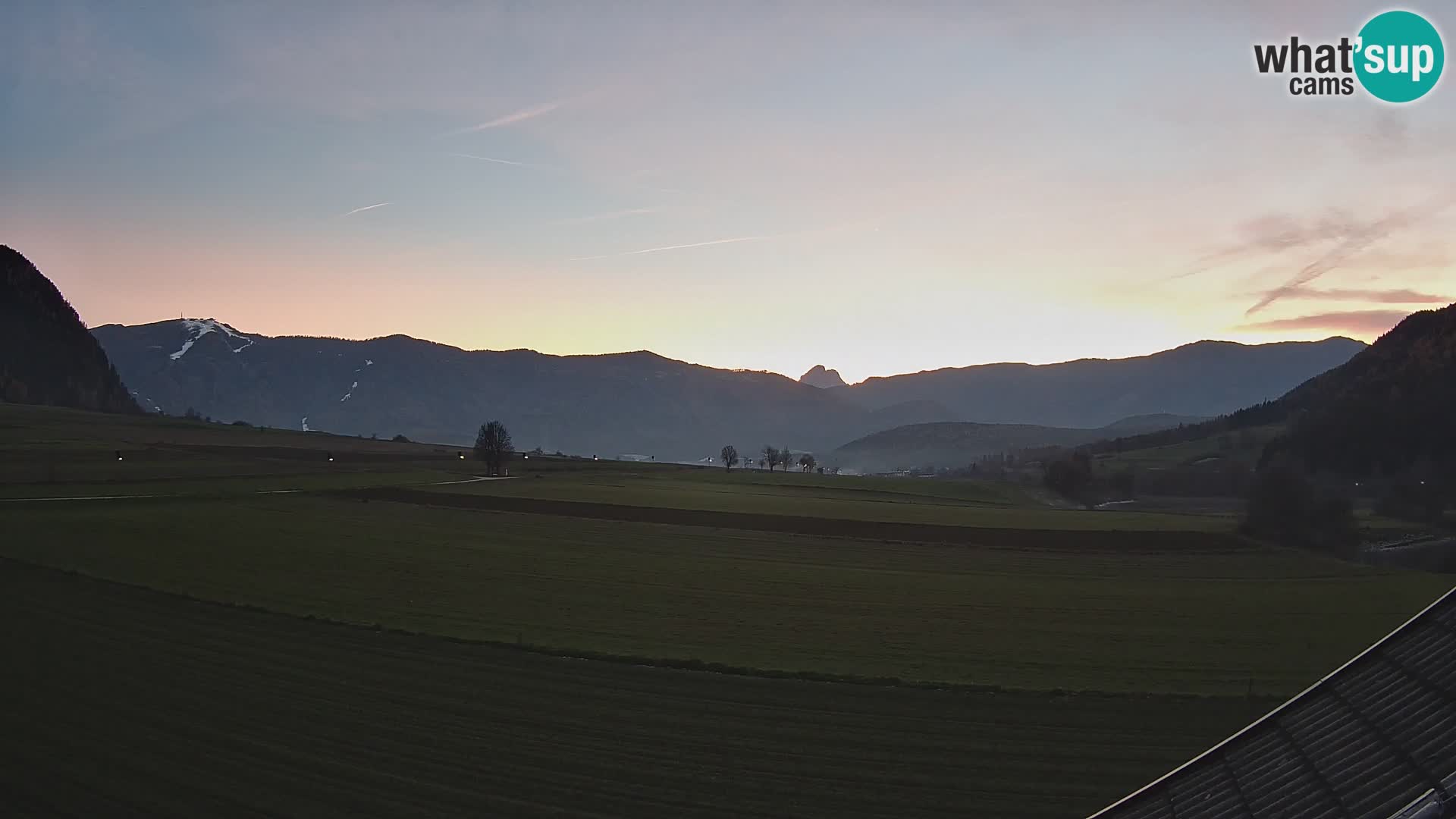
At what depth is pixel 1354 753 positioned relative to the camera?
6879 millimetres

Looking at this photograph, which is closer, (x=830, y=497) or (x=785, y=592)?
(x=785, y=592)

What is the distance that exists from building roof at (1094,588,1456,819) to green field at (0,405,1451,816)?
10.8m

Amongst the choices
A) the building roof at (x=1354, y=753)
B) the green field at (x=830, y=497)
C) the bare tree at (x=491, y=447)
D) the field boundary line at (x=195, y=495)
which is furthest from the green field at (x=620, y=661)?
the bare tree at (x=491, y=447)

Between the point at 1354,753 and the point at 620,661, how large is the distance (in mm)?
24214

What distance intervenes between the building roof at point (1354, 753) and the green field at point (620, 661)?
10.8 meters

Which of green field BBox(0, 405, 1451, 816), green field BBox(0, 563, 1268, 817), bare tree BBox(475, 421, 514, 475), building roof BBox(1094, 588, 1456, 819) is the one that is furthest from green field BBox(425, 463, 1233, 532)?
building roof BBox(1094, 588, 1456, 819)

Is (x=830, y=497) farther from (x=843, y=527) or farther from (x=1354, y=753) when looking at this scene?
(x=1354, y=753)

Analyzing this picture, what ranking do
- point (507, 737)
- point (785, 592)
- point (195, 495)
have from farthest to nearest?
point (195, 495) < point (785, 592) < point (507, 737)

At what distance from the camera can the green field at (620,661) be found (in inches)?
735

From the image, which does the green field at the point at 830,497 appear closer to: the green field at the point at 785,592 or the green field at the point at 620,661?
the green field at the point at 620,661

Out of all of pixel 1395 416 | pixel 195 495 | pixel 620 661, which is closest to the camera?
pixel 620 661

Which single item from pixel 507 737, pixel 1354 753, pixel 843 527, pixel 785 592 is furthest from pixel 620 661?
pixel 843 527

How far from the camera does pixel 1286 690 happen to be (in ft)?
87.3

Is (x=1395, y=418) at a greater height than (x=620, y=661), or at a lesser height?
greater
